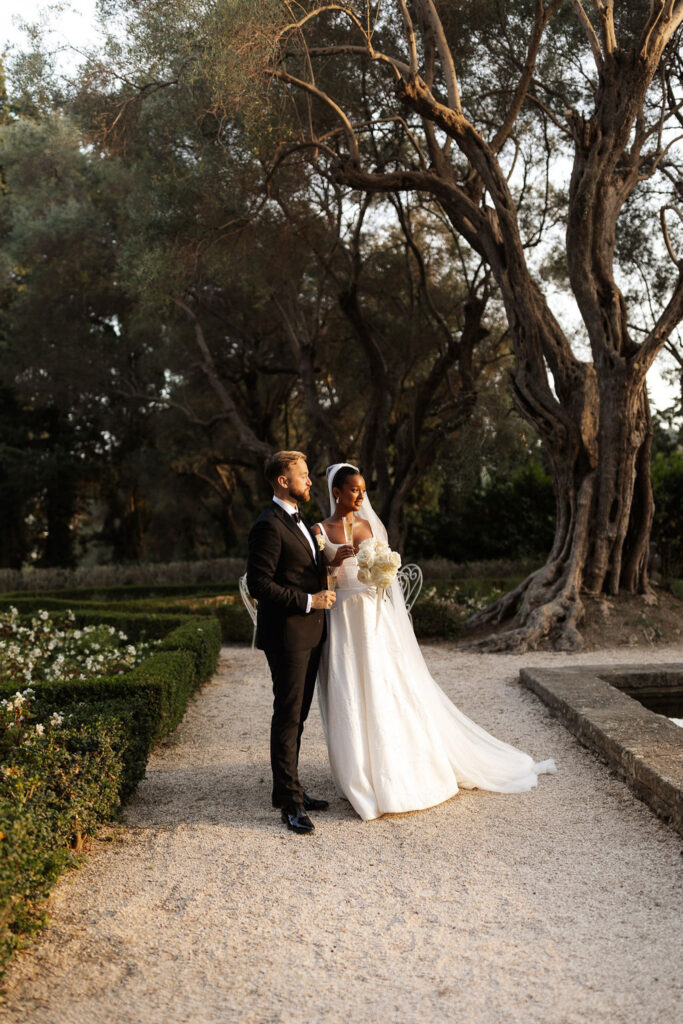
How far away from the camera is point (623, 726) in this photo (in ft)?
18.2

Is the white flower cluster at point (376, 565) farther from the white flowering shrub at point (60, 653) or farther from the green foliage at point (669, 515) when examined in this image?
the green foliage at point (669, 515)

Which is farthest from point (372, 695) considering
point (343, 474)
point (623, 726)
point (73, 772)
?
point (623, 726)

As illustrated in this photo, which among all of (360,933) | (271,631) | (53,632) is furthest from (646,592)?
(360,933)

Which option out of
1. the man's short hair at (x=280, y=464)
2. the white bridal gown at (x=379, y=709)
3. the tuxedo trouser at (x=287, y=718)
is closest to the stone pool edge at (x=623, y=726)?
the white bridal gown at (x=379, y=709)

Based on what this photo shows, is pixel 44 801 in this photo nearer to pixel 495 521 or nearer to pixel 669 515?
pixel 669 515

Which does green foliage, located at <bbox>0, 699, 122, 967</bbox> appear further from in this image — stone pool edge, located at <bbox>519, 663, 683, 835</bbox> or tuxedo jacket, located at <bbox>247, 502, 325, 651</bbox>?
stone pool edge, located at <bbox>519, 663, 683, 835</bbox>

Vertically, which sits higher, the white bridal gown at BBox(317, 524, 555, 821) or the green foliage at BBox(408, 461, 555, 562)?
the green foliage at BBox(408, 461, 555, 562)

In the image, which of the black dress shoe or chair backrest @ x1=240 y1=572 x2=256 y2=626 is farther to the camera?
chair backrest @ x1=240 y1=572 x2=256 y2=626

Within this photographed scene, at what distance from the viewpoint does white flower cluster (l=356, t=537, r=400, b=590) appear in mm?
4461

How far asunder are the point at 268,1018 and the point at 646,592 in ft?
30.1

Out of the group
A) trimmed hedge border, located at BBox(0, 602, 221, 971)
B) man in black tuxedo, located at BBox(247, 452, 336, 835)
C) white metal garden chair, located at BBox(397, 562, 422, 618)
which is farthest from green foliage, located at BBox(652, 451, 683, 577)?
man in black tuxedo, located at BBox(247, 452, 336, 835)

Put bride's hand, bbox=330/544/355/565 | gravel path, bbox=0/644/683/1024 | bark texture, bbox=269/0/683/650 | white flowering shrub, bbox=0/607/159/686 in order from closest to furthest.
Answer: gravel path, bbox=0/644/683/1024
bride's hand, bbox=330/544/355/565
white flowering shrub, bbox=0/607/159/686
bark texture, bbox=269/0/683/650

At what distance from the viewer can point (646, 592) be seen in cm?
1093

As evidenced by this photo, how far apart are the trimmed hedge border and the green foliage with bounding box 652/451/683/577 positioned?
10.7 m
